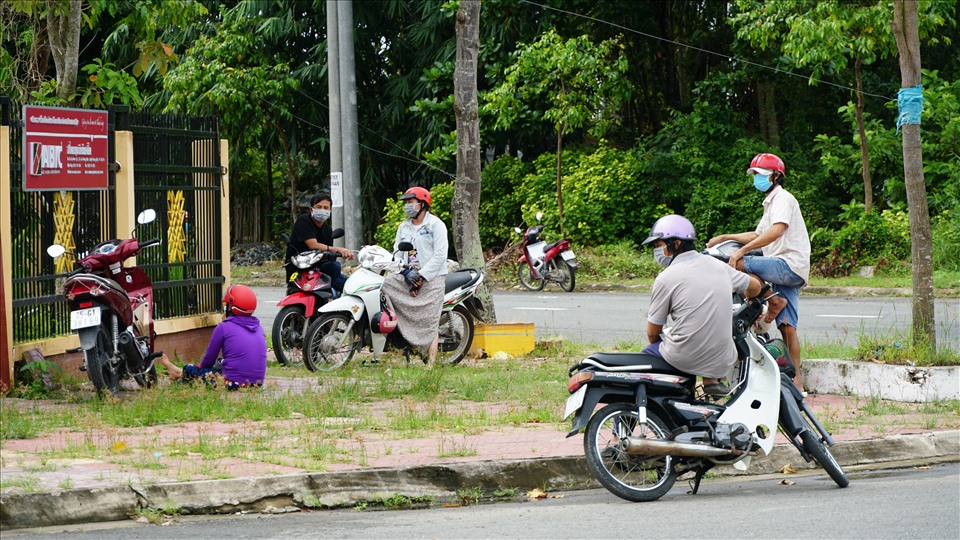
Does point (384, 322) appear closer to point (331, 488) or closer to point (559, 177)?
point (331, 488)

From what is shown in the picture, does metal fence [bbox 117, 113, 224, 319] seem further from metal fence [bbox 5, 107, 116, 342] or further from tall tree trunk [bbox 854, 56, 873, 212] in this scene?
tall tree trunk [bbox 854, 56, 873, 212]

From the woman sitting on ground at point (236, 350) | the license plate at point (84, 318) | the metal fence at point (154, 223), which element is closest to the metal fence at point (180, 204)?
the metal fence at point (154, 223)

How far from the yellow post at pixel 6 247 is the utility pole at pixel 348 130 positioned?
8.27 m

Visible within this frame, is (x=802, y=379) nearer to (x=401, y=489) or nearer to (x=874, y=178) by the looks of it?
(x=401, y=489)

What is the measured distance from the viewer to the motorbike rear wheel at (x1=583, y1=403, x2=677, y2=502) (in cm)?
708

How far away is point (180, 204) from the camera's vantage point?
501 inches

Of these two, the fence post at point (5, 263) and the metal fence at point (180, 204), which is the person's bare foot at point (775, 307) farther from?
the fence post at point (5, 263)

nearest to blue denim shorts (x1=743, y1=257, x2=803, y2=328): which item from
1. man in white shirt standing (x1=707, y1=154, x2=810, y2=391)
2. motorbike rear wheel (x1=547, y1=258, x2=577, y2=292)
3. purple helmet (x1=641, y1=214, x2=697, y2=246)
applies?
man in white shirt standing (x1=707, y1=154, x2=810, y2=391)

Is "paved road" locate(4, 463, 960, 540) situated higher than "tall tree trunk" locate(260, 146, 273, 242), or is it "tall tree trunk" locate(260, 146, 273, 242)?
"tall tree trunk" locate(260, 146, 273, 242)

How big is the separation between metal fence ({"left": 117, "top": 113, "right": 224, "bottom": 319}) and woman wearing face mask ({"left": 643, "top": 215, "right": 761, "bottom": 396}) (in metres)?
6.24

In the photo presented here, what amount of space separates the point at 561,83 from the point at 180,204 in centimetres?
1472

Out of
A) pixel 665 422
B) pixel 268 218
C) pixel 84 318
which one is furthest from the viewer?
pixel 268 218

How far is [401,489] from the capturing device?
7340mm

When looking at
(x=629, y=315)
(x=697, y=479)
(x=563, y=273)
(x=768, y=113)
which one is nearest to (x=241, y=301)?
(x=697, y=479)
